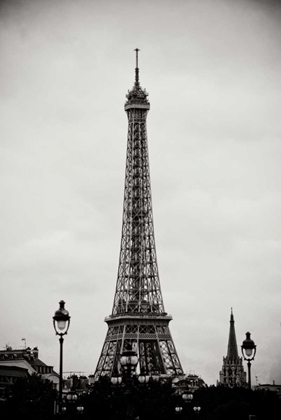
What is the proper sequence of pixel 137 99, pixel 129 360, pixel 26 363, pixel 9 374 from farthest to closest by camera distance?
pixel 137 99
pixel 26 363
pixel 9 374
pixel 129 360

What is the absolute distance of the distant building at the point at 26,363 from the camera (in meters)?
164

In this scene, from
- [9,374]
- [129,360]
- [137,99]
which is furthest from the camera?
[137,99]

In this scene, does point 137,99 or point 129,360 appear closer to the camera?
point 129,360

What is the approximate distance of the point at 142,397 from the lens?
113688 millimetres

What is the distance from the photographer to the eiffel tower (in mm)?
162500

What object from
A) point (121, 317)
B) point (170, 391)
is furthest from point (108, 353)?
point (170, 391)

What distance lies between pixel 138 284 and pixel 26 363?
71.1 ft

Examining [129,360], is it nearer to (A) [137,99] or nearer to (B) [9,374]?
(B) [9,374]

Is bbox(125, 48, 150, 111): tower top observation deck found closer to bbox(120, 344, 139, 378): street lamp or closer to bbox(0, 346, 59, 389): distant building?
bbox(0, 346, 59, 389): distant building

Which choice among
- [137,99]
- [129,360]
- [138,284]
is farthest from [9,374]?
[129,360]

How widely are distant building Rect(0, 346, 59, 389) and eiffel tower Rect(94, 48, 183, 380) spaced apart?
12659mm

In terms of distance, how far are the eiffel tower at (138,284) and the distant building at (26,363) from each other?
1266 cm

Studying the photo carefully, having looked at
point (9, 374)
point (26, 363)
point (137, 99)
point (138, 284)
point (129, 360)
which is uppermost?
point (137, 99)

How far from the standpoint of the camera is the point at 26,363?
171750 millimetres
